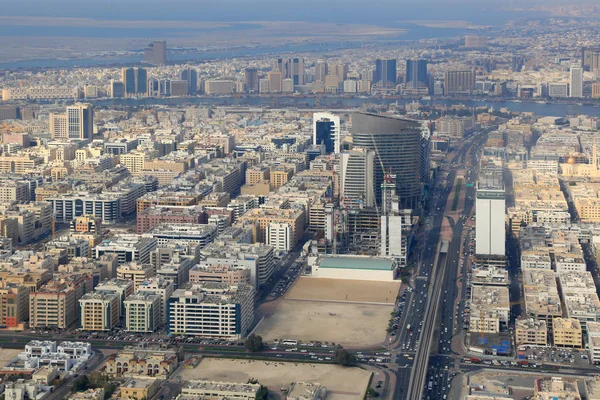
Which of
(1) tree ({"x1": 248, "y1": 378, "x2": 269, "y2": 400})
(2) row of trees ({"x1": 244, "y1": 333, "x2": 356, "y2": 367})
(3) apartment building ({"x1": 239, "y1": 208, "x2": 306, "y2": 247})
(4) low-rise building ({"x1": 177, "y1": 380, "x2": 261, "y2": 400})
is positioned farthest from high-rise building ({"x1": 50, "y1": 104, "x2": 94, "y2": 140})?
(1) tree ({"x1": 248, "y1": 378, "x2": 269, "y2": 400})

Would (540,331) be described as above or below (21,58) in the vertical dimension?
below

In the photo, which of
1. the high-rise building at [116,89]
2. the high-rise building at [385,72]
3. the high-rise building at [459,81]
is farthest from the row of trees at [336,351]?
the high-rise building at [116,89]

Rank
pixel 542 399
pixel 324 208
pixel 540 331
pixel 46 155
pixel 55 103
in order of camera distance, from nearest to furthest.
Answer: pixel 542 399 < pixel 540 331 < pixel 324 208 < pixel 46 155 < pixel 55 103

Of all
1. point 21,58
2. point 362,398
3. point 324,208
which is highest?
point 21,58

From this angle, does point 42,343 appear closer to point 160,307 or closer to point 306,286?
point 160,307

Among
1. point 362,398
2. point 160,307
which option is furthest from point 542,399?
point 160,307

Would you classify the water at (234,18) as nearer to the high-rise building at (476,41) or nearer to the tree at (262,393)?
the high-rise building at (476,41)
